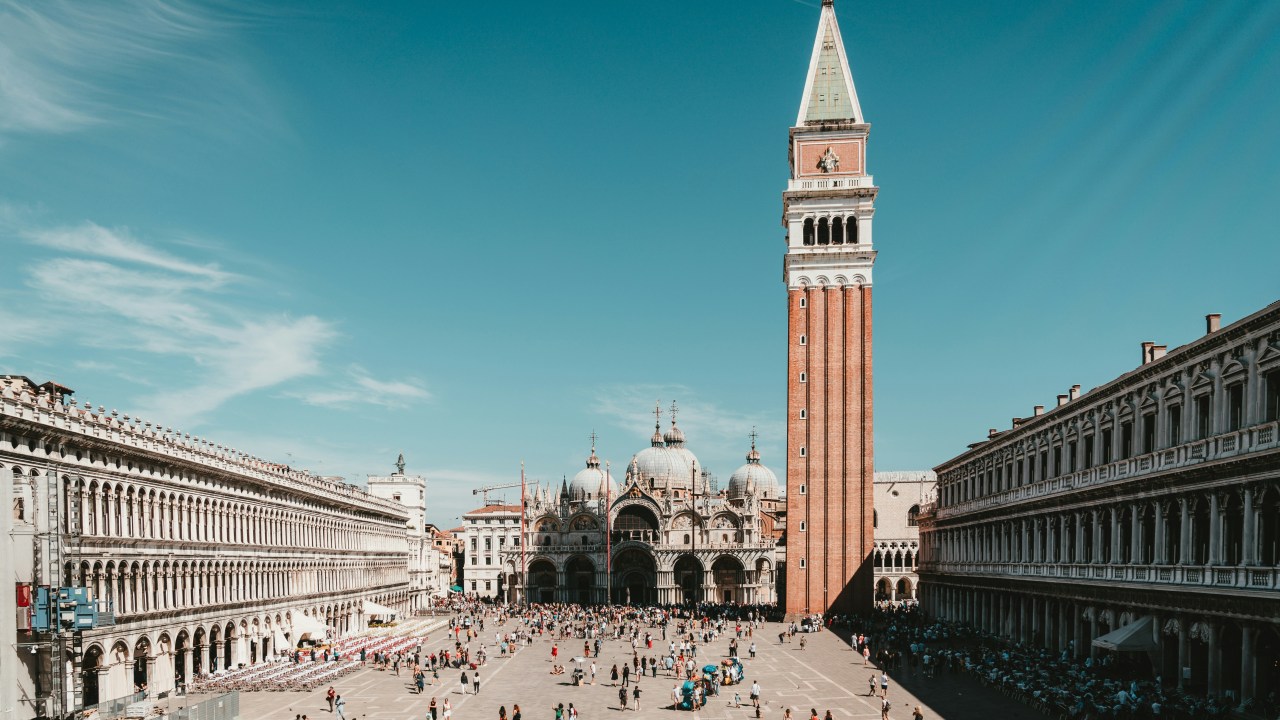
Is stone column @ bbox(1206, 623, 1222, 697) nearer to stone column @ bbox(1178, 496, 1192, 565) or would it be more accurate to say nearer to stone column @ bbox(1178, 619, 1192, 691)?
stone column @ bbox(1178, 619, 1192, 691)

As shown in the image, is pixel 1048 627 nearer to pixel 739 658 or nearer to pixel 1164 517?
pixel 1164 517

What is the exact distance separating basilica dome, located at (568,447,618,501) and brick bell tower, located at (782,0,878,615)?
168ft

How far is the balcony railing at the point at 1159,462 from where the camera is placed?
101ft

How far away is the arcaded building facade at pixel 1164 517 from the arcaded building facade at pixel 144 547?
3603 cm

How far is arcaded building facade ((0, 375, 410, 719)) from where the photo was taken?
35625mm

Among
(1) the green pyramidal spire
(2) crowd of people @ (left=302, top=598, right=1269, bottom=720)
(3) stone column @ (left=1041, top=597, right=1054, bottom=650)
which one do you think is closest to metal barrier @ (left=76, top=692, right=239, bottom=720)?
(2) crowd of people @ (left=302, top=598, right=1269, bottom=720)

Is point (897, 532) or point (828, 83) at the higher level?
point (828, 83)

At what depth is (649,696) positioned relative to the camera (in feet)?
147

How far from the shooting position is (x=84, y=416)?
40.4 metres

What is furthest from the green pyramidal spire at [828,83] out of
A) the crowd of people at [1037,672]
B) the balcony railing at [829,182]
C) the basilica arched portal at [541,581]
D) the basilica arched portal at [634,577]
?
the basilica arched portal at [541,581]

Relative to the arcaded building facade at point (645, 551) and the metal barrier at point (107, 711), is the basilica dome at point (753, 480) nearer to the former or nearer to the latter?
the arcaded building facade at point (645, 551)

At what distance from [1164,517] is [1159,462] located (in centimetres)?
188

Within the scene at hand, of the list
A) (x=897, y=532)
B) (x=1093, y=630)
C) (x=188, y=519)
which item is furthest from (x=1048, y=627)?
(x=897, y=532)

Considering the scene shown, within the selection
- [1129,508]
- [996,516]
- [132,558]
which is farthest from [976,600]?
[132,558]
